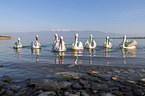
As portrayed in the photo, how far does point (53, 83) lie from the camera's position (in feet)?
14.8

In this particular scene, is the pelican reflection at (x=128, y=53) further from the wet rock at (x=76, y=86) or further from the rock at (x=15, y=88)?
the rock at (x=15, y=88)

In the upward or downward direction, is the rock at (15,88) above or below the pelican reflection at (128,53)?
below

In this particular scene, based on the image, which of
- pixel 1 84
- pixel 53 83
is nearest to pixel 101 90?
pixel 53 83

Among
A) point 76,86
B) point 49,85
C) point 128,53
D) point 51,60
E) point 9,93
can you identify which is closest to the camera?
point 9,93

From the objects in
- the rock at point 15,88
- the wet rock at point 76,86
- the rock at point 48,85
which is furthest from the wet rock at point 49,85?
the rock at point 15,88

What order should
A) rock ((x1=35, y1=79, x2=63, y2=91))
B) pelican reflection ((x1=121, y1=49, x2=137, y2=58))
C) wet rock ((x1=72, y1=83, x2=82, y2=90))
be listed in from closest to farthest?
rock ((x1=35, y1=79, x2=63, y2=91))
wet rock ((x1=72, y1=83, x2=82, y2=90))
pelican reflection ((x1=121, y1=49, x2=137, y2=58))

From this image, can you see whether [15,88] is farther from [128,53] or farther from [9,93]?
[128,53]

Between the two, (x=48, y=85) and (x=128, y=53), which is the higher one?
(x=128, y=53)

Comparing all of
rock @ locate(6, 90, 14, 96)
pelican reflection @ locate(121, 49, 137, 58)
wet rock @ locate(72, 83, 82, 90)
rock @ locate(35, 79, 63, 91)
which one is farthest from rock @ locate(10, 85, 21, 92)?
pelican reflection @ locate(121, 49, 137, 58)

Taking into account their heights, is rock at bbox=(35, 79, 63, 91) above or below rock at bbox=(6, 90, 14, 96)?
above

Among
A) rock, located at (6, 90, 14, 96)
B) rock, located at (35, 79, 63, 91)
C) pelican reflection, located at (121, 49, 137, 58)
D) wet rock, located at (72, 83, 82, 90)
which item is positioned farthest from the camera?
pelican reflection, located at (121, 49, 137, 58)

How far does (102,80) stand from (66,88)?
195 centimetres

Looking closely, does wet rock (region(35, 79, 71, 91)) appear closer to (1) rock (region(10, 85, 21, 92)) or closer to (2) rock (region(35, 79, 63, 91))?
(2) rock (region(35, 79, 63, 91))

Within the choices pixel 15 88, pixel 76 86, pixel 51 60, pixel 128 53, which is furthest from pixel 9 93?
pixel 128 53
